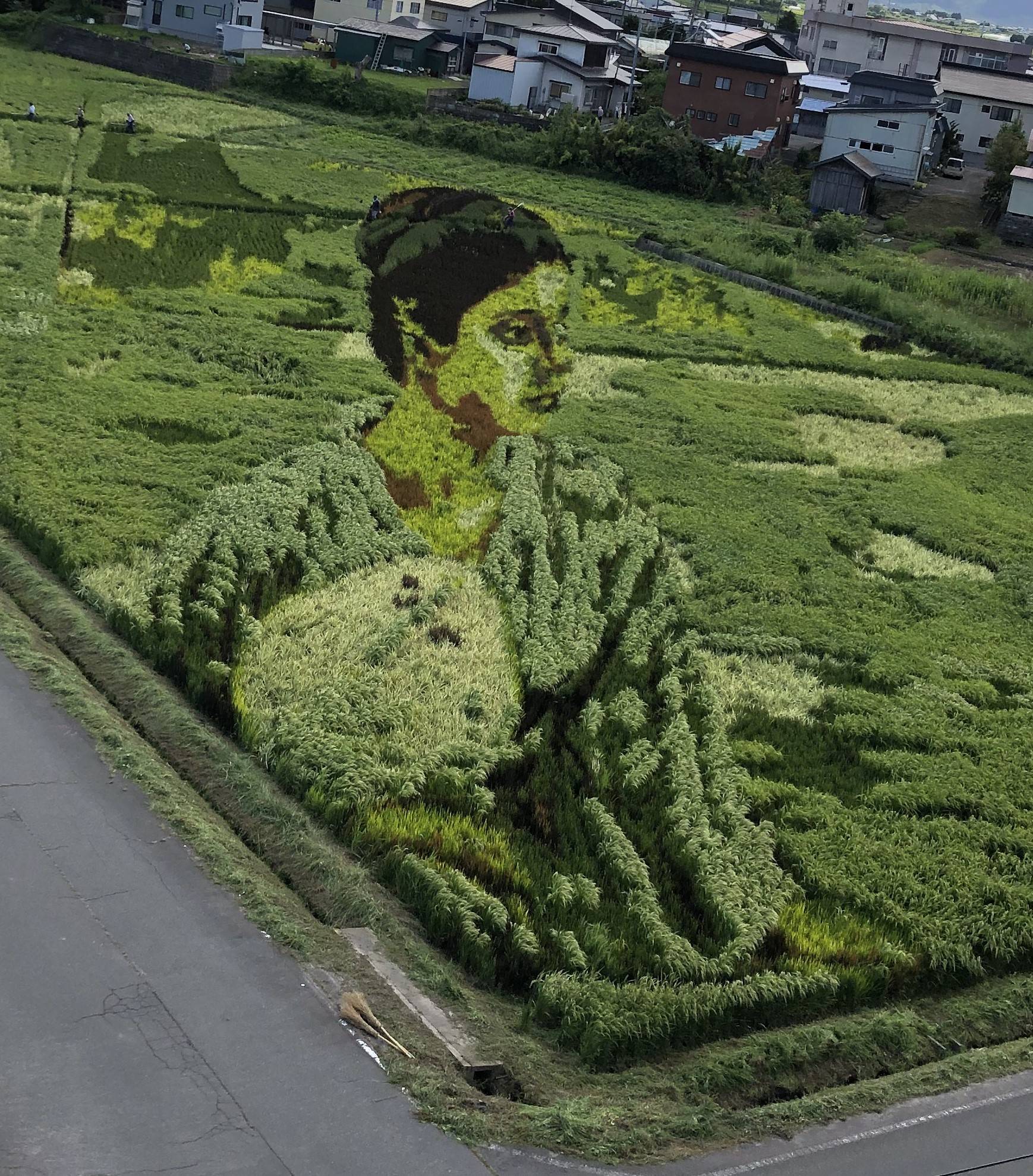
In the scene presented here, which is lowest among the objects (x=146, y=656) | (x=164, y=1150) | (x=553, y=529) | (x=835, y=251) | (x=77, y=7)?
(x=164, y=1150)

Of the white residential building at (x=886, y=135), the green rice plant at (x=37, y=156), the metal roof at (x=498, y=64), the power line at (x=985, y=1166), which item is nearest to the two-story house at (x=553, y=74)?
the metal roof at (x=498, y=64)

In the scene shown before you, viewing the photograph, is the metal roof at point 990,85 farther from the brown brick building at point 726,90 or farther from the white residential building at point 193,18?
the white residential building at point 193,18

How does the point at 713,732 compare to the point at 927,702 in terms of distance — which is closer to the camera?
the point at 713,732

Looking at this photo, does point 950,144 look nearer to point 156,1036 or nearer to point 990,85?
point 990,85

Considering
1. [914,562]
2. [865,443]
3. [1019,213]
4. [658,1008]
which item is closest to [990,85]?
[1019,213]

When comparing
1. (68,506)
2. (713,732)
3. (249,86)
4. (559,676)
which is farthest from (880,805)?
(249,86)

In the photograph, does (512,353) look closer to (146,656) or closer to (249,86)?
(146,656)
